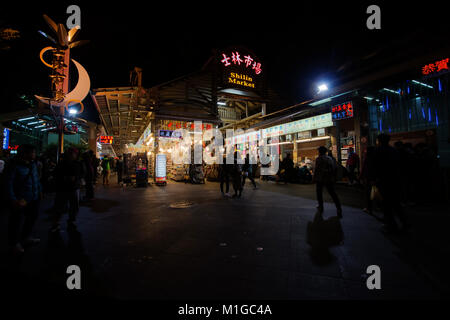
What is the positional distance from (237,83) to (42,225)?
12.5 metres

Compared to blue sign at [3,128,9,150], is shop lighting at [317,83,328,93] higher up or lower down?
higher up

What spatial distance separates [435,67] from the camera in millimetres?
7188

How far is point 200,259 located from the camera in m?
2.94

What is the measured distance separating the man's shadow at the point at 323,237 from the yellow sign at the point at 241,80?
36.5 ft

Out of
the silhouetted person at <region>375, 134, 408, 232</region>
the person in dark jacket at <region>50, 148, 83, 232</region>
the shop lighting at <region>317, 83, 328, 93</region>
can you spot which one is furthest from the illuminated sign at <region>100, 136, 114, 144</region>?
the silhouetted person at <region>375, 134, 408, 232</region>

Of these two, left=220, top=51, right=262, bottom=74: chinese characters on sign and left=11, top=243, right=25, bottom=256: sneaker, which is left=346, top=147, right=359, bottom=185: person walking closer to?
left=220, top=51, right=262, bottom=74: chinese characters on sign

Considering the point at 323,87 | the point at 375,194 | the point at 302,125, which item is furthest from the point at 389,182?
the point at 323,87

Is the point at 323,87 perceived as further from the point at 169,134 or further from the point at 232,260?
the point at 232,260

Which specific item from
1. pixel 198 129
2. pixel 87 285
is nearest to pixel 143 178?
pixel 198 129

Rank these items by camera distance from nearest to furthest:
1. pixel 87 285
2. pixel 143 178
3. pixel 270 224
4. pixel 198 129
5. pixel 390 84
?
pixel 87 285 → pixel 270 224 → pixel 390 84 → pixel 143 178 → pixel 198 129

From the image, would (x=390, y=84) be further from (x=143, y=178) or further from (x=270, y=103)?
(x=143, y=178)

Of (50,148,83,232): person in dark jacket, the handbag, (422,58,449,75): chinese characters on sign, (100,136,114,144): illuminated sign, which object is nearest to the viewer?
(50,148,83,232): person in dark jacket

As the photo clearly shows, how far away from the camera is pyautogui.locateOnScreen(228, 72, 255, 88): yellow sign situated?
45.5 ft
